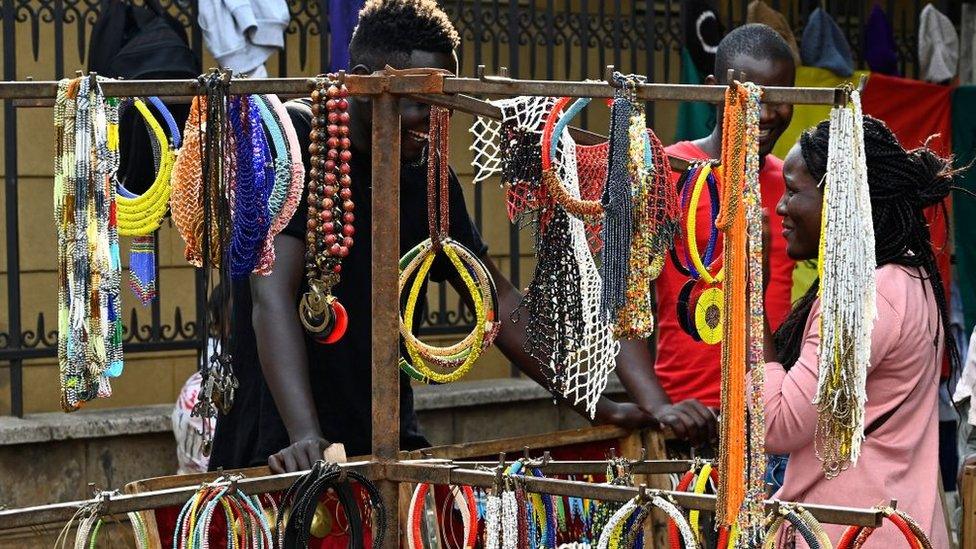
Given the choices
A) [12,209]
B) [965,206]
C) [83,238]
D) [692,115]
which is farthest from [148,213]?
[965,206]

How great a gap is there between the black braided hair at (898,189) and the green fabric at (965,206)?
164 inches

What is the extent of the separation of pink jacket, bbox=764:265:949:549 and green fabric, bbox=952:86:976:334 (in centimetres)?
422

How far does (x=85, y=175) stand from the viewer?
9.35 ft

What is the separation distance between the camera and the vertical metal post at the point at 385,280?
3141mm

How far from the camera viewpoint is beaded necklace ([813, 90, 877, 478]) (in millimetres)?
2760

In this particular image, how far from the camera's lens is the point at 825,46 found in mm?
7262

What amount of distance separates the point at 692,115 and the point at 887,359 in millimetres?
3872

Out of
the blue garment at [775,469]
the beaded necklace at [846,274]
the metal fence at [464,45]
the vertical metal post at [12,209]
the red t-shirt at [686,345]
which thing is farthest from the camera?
the metal fence at [464,45]

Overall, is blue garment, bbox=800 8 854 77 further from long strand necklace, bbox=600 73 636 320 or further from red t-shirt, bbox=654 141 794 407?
long strand necklace, bbox=600 73 636 320

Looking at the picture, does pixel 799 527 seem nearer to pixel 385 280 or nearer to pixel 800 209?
pixel 800 209

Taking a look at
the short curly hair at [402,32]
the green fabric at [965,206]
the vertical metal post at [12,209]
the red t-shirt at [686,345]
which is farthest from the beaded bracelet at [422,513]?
the green fabric at [965,206]

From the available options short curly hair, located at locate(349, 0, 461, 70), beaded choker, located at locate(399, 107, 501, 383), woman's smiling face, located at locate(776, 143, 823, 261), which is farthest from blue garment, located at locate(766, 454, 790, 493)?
Result: short curly hair, located at locate(349, 0, 461, 70)

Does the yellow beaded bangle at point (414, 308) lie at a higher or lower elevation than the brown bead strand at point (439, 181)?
lower

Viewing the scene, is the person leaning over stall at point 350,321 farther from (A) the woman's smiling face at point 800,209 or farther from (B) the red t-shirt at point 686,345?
(A) the woman's smiling face at point 800,209
